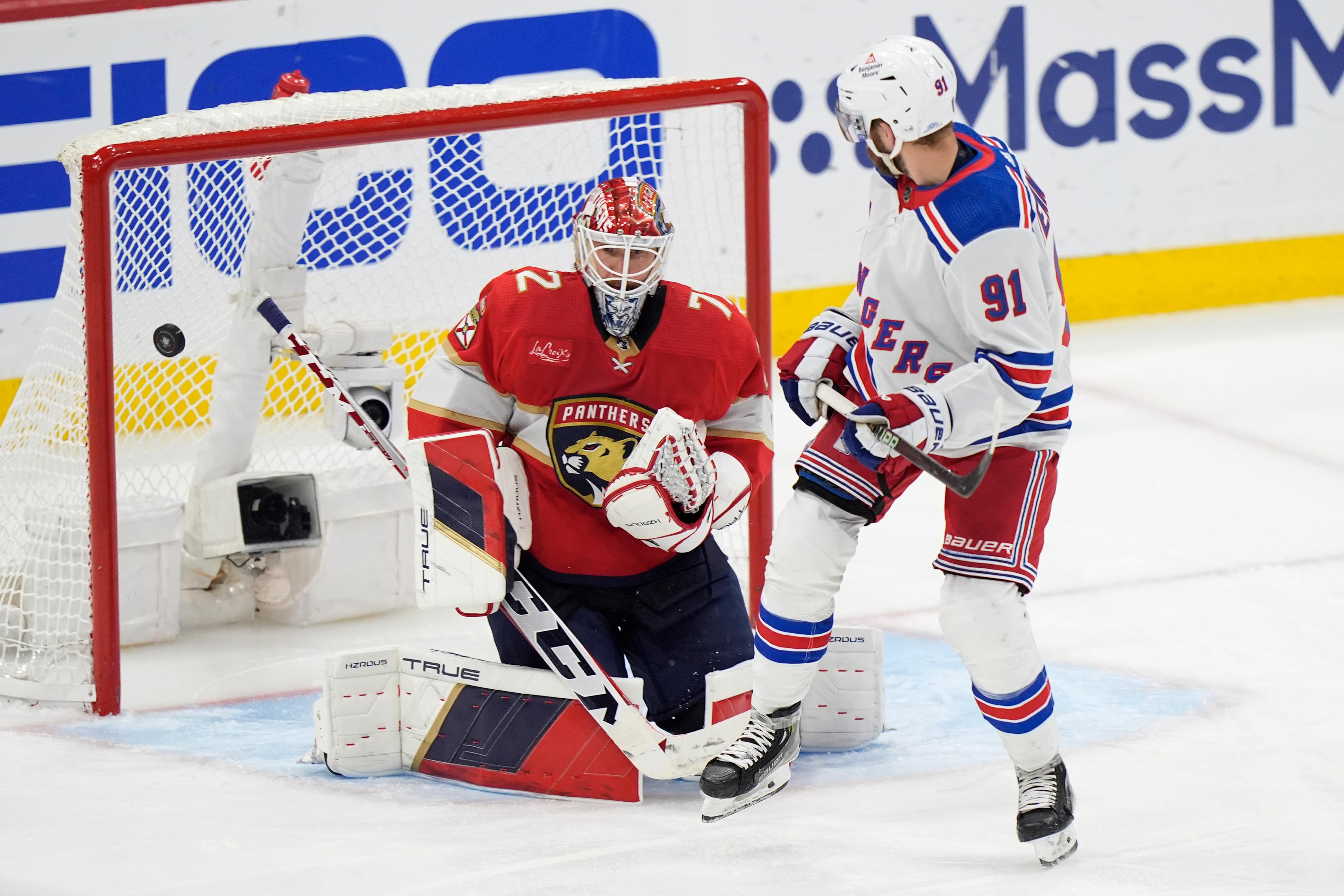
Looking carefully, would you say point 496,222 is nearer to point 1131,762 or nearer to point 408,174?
point 408,174

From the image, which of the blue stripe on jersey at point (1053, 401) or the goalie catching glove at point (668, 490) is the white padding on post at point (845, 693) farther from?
the blue stripe on jersey at point (1053, 401)

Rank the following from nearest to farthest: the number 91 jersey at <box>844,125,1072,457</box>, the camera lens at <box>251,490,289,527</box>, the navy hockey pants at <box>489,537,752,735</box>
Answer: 1. the number 91 jersey at <box>844,125,1072,457</box>
2. the navy hockey pants at <box>489,537,752,735</box>
3. the camera lens at <box>251,490,289,527</box>

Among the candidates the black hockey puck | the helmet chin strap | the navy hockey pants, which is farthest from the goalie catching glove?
the black hockey puck

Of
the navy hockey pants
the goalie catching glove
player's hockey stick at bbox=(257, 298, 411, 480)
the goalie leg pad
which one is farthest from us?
player's hockey stick at bbox=(257, 298, 411, 480)

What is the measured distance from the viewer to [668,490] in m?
2.93

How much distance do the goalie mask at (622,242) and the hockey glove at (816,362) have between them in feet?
0.90

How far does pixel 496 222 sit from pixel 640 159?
566 millimetres

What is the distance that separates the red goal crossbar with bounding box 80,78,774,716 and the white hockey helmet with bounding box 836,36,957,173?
2.87 feet

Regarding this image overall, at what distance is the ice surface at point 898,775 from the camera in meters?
2.76

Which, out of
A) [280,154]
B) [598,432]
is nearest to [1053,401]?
[598,432]

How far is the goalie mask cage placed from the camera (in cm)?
338

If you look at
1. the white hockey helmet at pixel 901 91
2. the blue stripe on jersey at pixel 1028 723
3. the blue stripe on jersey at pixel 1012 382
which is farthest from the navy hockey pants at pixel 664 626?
the white hockey helmet at pixel 901 91

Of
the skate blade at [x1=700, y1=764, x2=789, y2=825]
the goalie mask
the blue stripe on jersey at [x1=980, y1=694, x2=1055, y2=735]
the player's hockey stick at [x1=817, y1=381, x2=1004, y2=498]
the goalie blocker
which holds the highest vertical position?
the goalie mask

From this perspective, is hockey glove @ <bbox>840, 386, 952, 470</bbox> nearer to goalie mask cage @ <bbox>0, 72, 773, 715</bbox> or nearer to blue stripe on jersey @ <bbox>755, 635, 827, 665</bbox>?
blue stripe on jersey @ <bbox>755, 635, 827, 665</bbox>
